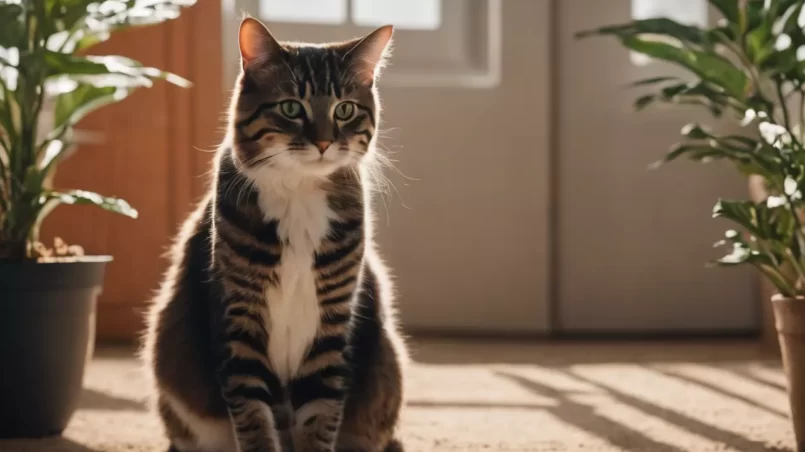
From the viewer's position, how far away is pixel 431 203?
224 cm

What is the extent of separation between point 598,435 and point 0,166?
2.94 ft

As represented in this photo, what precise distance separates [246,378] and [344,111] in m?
0.33

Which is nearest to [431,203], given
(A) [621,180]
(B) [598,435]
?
(A) [621,180]

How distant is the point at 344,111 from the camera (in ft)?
3.52

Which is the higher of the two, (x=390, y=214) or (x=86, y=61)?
(x=86, y=61)

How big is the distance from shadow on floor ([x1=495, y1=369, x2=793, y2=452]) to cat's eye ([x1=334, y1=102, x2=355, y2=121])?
1.80ft

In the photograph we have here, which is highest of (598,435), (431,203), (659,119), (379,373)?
(659,119)

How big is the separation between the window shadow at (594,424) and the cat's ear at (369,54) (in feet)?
1.87

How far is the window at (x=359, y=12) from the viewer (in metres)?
2.24

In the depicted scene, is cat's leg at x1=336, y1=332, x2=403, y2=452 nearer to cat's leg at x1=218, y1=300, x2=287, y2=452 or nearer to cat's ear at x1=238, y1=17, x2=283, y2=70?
cat's leg at x1=218, y1=300, x2=287, y2=452

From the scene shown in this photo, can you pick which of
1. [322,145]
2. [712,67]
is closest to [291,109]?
[322,145]

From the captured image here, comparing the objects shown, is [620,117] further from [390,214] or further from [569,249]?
[390,214]

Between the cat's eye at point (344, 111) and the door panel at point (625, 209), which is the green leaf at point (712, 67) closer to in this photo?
the cat's eye at point (344, 111)

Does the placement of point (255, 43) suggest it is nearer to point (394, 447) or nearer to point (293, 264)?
point (293, 264)
